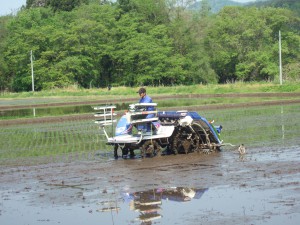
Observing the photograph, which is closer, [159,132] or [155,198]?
[155,198]

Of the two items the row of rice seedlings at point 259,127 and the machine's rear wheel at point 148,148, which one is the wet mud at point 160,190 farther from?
the row of rice seedlings at point 259,127

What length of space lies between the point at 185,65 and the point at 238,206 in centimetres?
6806

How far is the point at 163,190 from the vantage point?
10188 mm

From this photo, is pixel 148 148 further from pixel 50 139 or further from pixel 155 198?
pixel 50 139

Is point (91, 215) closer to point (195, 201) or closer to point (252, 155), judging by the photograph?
point (195, 201)

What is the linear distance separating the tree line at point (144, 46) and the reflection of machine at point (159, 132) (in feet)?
173

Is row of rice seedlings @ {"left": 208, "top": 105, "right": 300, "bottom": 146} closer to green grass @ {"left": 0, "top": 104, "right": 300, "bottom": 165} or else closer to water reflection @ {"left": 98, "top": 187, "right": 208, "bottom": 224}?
green grass @ {"left": 0, "top": 104, "right": 300, "bottom": 165}

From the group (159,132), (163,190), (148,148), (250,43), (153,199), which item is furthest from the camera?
(250,43)

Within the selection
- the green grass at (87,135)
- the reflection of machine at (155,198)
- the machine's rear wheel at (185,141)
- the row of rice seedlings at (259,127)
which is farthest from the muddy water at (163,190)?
the green grass at (87,135)

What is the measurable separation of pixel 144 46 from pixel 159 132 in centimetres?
5788

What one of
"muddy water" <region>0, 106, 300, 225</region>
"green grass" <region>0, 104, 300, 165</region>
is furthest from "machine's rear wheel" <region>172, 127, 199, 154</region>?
"green grass" <region>0, 104, 300, 165</region>

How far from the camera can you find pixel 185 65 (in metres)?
76.4

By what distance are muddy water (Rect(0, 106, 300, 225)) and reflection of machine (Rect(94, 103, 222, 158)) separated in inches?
15.1

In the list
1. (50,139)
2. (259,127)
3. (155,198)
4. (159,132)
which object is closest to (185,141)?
(159,132)
